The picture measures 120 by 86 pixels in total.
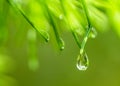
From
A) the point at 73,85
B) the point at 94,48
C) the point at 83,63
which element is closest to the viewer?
the point at 83,63

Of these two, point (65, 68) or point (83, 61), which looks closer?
point (83, 61)

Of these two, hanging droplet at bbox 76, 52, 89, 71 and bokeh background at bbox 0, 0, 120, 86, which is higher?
hanging droplet at bbox 76, 52, 89, 71

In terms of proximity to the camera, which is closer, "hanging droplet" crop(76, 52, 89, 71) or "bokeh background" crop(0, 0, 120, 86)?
"hanging droplet" crop(76, 52, 89, 71)

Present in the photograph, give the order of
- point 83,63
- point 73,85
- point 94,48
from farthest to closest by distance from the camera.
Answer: point 73,85 < point 94,48 < point 83,63

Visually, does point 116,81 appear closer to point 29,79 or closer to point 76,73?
point 76,73

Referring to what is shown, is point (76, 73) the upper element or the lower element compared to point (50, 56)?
lower

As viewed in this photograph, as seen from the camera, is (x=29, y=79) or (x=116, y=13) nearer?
(x=116, y=13)

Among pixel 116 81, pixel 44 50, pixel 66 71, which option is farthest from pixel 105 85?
pixel 44 50

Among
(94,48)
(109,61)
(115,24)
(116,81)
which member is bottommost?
(116,81)

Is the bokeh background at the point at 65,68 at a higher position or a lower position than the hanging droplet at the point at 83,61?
lower

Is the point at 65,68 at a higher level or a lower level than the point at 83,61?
lower

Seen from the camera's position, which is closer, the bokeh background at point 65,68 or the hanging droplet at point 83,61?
the hanging droplet at point 83,61
